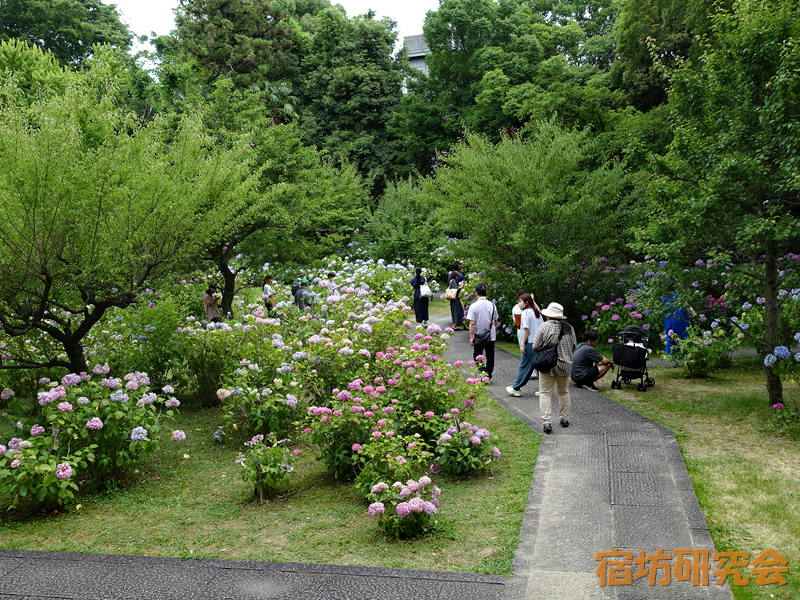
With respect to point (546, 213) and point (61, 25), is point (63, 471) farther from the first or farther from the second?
point (61, 25)

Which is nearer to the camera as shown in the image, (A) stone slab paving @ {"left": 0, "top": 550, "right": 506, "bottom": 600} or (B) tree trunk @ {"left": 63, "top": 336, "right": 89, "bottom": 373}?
(A) stone slab paving @ {"left": 0, "top": 550, "right": 506, "bottom": 600}

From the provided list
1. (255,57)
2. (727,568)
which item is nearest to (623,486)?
(727,568)

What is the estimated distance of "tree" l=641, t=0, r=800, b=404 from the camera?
22.6ft

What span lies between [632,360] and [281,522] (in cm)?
612

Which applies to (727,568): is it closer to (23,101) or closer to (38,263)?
(38,263)

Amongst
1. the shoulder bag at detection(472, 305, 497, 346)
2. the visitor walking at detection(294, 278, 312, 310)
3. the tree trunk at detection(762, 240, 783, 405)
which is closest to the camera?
the tree trunk at detection(762, 240, 783, 405)

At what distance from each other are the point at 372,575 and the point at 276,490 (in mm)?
2006

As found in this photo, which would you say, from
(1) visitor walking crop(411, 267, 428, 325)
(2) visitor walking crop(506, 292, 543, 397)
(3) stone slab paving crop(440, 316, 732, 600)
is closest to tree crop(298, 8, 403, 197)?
(1) visitor walking crop(411, 267, 428, 325)

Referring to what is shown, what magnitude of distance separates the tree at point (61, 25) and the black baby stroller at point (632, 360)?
120 feet

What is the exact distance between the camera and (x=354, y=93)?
33781 millimetres

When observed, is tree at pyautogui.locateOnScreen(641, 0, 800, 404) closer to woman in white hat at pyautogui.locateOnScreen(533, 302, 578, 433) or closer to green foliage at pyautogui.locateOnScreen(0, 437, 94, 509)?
woman in white hat at pyautogui.locateOnScreen(533, 302, 578, 433)

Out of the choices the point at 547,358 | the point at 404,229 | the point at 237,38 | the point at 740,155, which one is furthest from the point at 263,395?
the point at 237,38

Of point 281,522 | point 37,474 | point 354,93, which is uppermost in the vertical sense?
point 354,93

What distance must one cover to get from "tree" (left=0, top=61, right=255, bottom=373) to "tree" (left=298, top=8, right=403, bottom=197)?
25.8m
